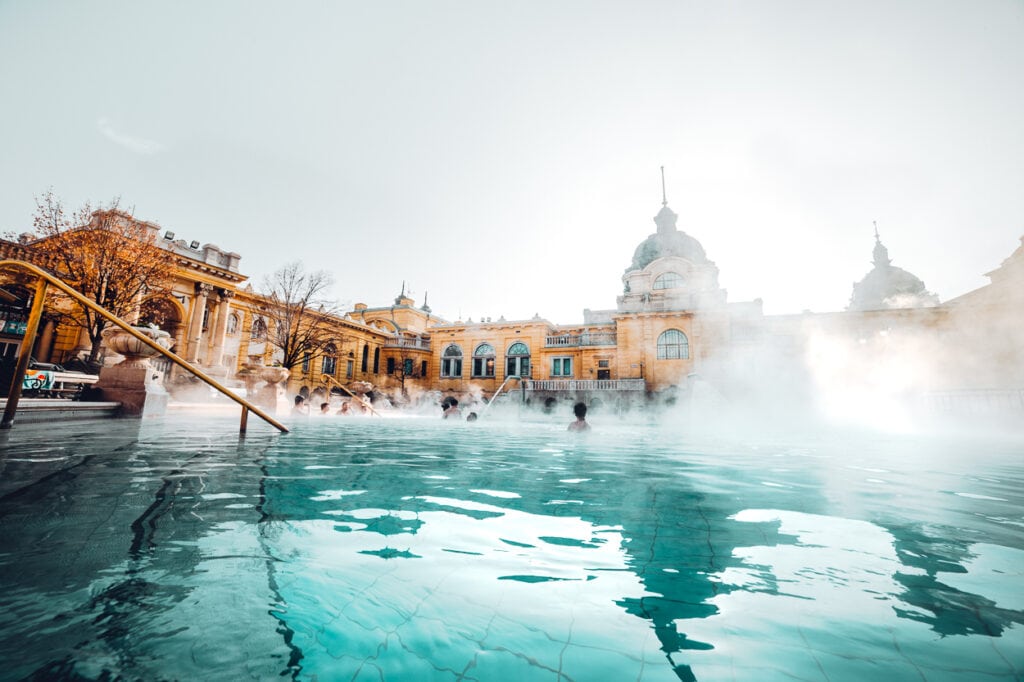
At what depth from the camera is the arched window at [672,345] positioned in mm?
31797

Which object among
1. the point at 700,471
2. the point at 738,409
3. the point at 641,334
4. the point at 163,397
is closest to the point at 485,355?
the point at 641,334

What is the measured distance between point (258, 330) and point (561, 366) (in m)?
23.8

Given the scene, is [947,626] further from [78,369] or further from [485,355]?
[485,355]

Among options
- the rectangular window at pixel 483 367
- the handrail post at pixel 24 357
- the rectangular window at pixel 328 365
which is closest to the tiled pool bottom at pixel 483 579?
the handrail post at pixel 24 357

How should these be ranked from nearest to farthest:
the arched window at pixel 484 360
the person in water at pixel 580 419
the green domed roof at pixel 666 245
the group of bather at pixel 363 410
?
the person in water at pixel 580 419
the group of bather at pixel 363 410
the arched window at pixel 484 360
the green domed roof at pixel 666 245

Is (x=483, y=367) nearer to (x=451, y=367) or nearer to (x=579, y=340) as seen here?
(x=451, y=367)

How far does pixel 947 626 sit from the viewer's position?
5.75 feet

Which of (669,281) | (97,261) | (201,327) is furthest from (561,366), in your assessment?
(97,261)

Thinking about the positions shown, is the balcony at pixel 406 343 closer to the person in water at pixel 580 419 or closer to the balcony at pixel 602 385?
the balcony at pixel 602 385

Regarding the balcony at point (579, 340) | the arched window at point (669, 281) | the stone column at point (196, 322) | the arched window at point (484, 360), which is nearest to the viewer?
the stone column at point (196, 322)

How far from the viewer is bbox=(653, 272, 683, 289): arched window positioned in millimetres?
36031

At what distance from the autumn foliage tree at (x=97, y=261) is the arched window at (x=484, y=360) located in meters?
24.5

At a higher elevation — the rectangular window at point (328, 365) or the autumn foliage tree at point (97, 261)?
the autumn foliage tree at point (97, 261)

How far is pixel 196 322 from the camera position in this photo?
2491cm
